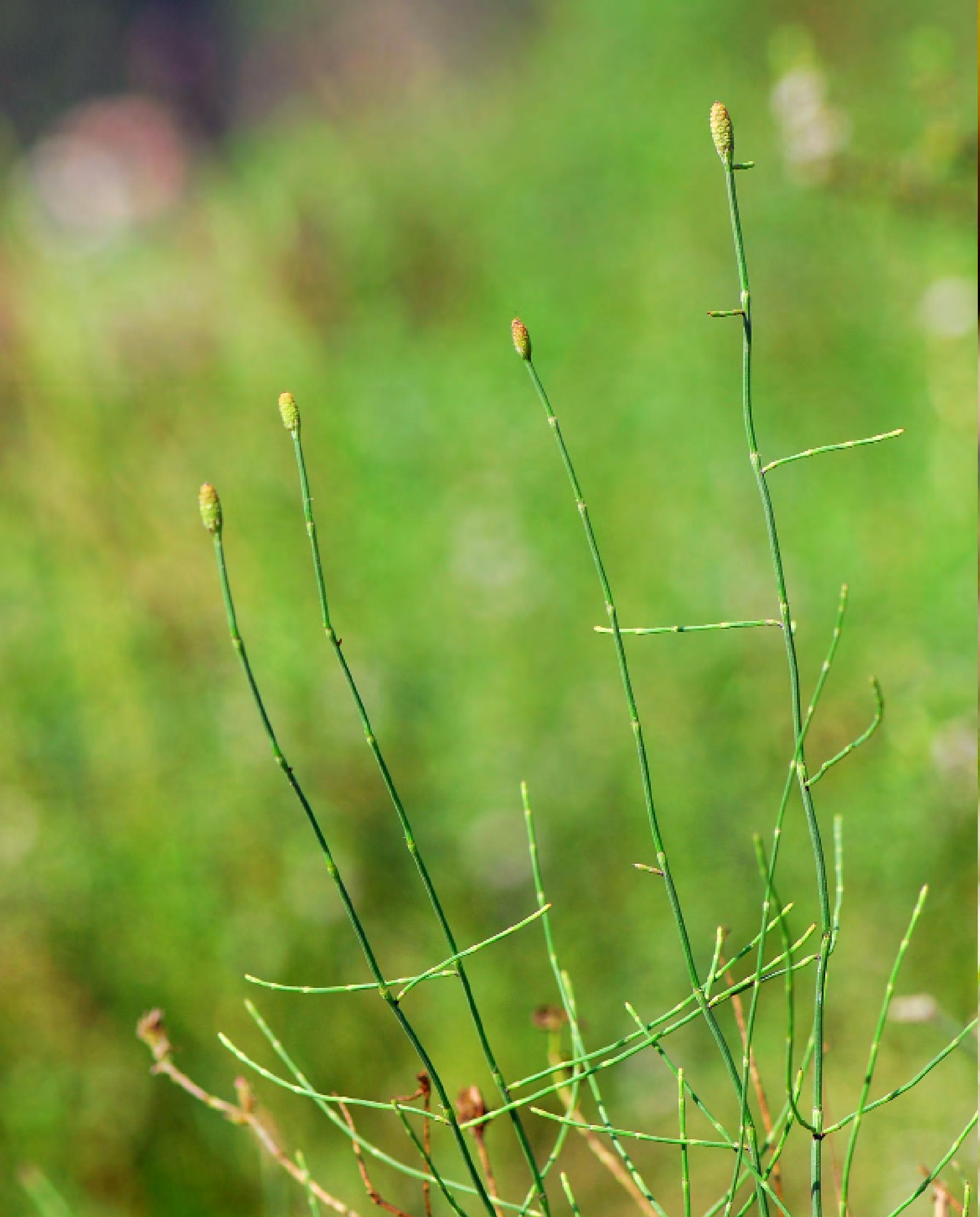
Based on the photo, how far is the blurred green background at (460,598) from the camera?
1.27 m

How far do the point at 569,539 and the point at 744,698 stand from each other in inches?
18.7

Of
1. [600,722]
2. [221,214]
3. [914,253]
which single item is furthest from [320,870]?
[221,214]

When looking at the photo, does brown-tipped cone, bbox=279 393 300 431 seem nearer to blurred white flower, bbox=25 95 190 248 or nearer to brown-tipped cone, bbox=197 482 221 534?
brown-tipped cone, bbox=197 482 221 534

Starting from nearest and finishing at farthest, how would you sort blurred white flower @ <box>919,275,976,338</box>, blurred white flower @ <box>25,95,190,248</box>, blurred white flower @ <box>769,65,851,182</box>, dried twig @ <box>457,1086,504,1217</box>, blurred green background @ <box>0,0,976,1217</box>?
dried twig @ <box>457,1086,504,1217</box> → blurred green background @ <box>0,0,976,1217</box> → blurred white flower @ <box>769,65,851,182</box> → blurred white flower @ <box>919,275,976,338</box> → blurred white flower @ <box>25,95,190,248</box>

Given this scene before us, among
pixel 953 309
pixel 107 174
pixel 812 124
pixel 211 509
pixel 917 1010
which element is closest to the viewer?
pixel 211 509

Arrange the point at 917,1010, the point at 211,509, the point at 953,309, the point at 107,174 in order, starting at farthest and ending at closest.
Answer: the point at 107,174
the point at 953,309
the point at 917,1010
the point at 211,509

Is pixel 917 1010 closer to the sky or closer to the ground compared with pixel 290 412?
closer to the ground

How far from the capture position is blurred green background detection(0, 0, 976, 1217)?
127cm

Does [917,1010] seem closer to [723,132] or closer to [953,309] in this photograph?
[723,132]

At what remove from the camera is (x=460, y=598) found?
1.80 meters

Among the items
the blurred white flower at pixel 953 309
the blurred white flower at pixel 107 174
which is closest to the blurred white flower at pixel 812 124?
the blurred white flower at pixel 953 309

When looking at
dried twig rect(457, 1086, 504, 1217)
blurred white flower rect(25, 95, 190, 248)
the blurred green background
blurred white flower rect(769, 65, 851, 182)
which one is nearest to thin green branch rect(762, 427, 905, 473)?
dried twig rect(457, 1086, 504, 1217)

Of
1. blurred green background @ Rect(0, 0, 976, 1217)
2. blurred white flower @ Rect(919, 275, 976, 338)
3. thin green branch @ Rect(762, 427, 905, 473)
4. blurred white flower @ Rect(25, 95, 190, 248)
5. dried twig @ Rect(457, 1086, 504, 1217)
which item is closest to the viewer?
thin green branch @ Rect(762, 427, 905, 473)

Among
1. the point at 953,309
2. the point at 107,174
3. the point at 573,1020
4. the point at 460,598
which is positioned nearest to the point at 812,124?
the point at 953,309
